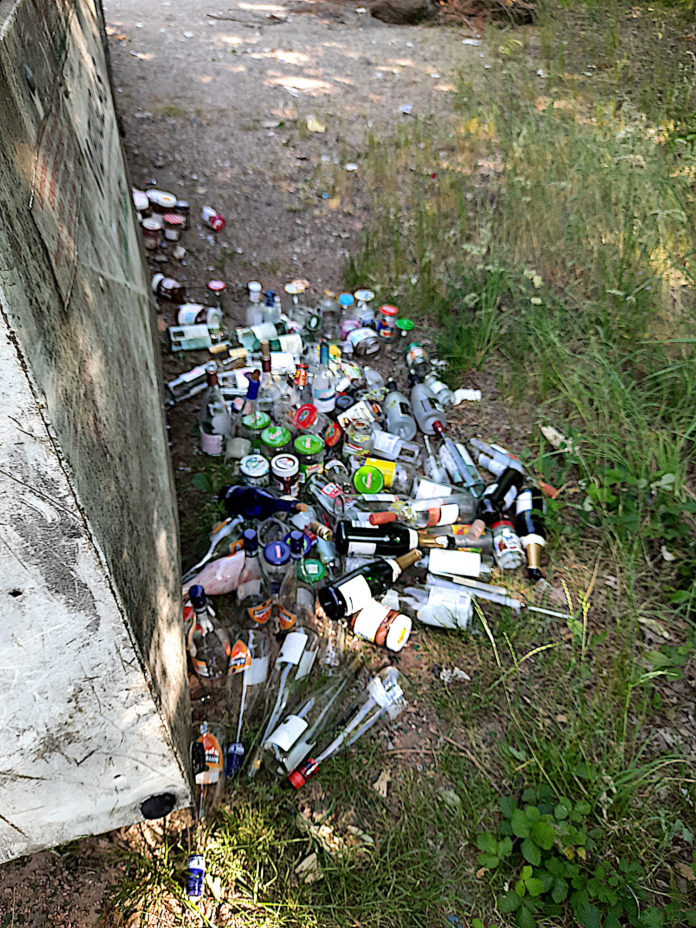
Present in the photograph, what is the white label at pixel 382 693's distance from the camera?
2.06m

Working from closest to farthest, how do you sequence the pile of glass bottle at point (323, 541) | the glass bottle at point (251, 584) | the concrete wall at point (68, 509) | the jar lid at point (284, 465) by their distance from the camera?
the concrete wall at point (68, 509) < the pile of glass bottle at point (323, 541) < the glass bottle at point (251, 584) < the jar lid at point (284, 465)

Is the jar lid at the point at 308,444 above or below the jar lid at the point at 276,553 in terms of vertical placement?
above

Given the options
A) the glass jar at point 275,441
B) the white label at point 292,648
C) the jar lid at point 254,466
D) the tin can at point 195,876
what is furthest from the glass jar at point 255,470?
the tin can at point 195,876

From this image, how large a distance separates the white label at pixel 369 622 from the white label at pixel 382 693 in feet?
0.49

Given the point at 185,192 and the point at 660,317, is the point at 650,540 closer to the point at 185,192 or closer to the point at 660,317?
the point at 660,317

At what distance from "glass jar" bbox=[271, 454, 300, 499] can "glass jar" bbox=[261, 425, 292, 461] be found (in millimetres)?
104

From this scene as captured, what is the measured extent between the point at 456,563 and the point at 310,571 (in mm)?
535

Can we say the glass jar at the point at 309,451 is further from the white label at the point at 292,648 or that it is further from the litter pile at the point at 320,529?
the white label at the point at 292,648

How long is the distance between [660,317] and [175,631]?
2.51m

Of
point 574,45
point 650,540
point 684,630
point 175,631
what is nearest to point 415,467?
point 650,540

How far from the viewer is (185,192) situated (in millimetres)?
4363

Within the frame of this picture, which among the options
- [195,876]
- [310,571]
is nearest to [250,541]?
[310,571]

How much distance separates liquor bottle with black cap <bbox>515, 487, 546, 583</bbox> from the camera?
7.86 feet

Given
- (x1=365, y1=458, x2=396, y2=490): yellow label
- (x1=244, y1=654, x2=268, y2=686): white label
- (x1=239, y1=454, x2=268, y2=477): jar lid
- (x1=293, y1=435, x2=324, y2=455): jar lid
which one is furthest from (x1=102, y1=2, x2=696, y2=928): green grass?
(x1=365, y1=458, x2=396, y2=490): yellow label
